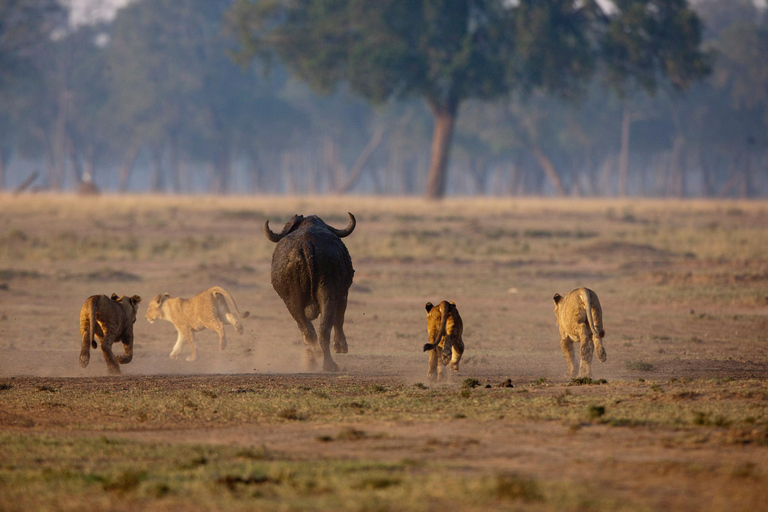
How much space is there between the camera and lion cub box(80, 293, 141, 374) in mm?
10562

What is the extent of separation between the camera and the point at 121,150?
90.1 m

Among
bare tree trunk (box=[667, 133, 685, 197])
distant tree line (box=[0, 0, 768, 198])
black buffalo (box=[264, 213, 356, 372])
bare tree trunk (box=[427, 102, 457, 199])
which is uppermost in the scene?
distant tree line (box=[0, 0, 768, 198])

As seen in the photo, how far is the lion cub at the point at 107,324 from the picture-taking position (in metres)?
10.6

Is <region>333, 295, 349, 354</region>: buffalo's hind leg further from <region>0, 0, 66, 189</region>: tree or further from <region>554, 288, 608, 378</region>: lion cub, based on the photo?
<region>0, 0, 66, 189</region>: tree

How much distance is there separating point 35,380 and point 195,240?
58.7 ft

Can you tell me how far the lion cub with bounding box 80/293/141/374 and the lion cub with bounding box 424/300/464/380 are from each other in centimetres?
296

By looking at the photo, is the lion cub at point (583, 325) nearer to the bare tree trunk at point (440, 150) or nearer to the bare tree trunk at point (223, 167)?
the bare tree trunk at point (440, 150)

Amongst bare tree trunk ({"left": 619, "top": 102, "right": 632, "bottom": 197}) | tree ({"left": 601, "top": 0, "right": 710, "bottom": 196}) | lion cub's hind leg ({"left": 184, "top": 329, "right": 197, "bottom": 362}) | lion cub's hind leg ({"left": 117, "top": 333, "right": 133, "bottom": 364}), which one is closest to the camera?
lion cub's hind leg ({"left": 117, "top": 333, "right": 133, "bottom": 364})

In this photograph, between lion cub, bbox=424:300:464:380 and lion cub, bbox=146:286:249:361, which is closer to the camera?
lion cub, bbox=424:300:464:380

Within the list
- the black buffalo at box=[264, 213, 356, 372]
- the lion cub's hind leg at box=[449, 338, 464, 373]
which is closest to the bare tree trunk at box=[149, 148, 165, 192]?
the black buffalo at box=[264, 213, 356, 372]

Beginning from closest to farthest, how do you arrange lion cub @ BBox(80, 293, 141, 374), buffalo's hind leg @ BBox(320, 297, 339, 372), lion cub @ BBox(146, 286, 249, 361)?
1. lion cub @ BBox(80, 293, 141, 374)
2. buffalo's hind leg @ BBox(320, 297, 339, 372)
3. lion cub @ BBox(146, 286, 249, 361)

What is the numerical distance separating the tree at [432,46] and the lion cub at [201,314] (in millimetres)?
35813

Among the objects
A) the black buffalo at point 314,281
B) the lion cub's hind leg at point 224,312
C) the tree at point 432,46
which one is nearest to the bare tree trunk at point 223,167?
the tree at point 432,46

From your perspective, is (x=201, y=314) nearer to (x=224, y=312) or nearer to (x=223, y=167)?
(x=224, y=312)
